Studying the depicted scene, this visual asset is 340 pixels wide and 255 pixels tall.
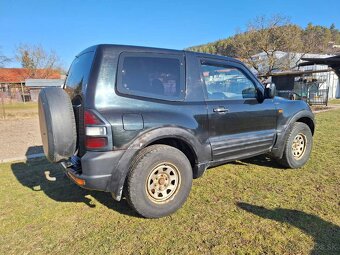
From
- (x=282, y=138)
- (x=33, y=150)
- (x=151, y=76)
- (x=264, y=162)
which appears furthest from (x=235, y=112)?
(x=33, y=150)

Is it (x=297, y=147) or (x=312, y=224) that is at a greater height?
(x=297, y=147)

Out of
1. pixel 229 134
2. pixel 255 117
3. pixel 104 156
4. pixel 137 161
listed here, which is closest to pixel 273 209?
pixel 229 134

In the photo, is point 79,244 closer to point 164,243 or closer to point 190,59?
point 164,243

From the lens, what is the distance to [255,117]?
3885mm

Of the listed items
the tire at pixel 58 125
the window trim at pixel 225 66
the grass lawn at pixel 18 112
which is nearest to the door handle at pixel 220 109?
the window trim at pixel 225 66

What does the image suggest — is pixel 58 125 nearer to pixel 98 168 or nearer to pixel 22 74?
Result: pixel 98 168

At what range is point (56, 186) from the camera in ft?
13.4

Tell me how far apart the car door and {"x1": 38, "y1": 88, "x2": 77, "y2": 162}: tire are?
1.73m

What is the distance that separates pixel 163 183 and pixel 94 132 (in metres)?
1.05

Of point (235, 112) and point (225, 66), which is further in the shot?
point (225, 66)

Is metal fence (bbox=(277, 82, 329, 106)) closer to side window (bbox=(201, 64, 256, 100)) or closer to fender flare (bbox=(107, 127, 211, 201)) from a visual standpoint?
side window (bbox=(201, 64, 256, 100))

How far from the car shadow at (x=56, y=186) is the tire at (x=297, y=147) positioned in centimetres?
285

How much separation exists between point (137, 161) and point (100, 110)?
2.29ft

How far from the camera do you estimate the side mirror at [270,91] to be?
13.0 feet
